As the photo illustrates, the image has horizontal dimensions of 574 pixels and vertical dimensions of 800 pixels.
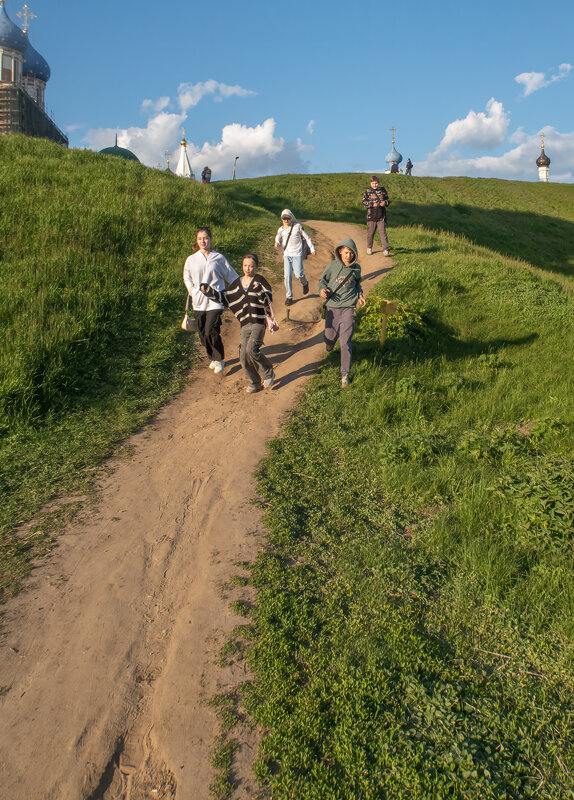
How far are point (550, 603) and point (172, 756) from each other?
2807 millimetres

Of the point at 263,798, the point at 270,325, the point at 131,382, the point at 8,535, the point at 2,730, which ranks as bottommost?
the point at 263,798

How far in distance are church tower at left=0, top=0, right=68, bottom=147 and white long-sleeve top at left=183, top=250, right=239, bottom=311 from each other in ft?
88.0

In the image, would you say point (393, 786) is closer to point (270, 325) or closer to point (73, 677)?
point (73, 677)

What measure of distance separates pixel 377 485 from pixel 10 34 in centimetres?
4633

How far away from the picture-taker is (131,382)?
8.09 meters

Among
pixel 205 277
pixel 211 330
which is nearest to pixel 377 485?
pixel 211 330

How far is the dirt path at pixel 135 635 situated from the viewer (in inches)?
117

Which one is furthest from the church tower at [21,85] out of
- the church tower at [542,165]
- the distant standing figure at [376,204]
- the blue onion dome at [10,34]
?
the church tower at [542,165]

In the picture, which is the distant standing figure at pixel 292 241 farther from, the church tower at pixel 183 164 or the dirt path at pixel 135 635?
the church tower at pixel 183 164

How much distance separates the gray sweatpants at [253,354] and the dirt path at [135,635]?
156 centimetres

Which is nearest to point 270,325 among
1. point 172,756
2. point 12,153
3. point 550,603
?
point 550,603

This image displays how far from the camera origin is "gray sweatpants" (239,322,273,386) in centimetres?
767

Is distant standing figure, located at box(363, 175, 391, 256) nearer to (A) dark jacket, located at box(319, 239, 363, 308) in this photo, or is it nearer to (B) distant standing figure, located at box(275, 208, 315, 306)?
(B) distant standing figure, located at box(275, 208, 315, 306)

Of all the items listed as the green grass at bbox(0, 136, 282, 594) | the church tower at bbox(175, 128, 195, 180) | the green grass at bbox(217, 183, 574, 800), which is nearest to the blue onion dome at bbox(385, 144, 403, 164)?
the church tower at bbox(175, 128, 195, 180)
